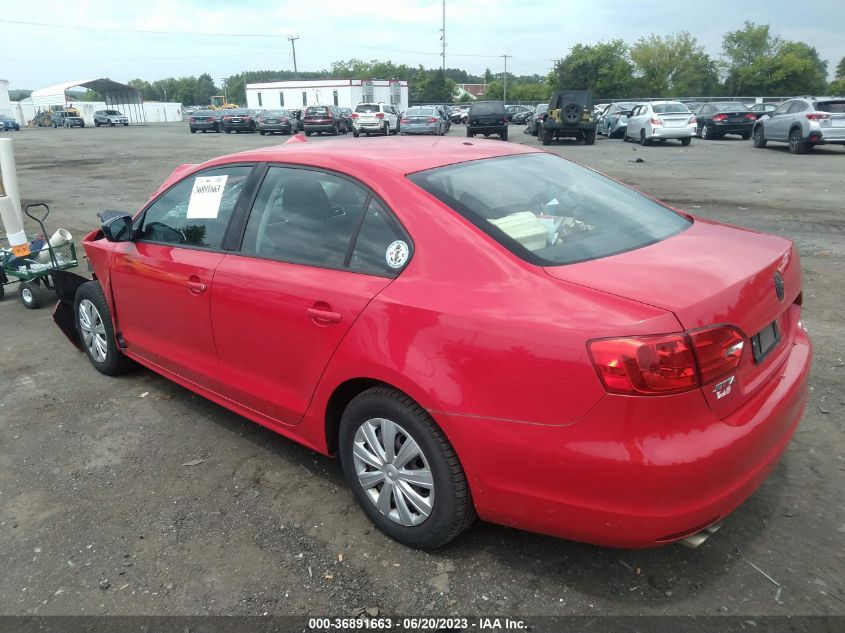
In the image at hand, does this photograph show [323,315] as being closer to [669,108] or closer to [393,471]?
[393,471]

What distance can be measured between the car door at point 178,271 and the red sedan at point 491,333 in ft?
0.08

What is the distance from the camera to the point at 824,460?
3.25 meters

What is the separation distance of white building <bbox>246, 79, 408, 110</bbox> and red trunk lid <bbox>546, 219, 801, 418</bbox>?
63136 mm

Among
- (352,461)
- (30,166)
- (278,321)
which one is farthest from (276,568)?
(30,166)

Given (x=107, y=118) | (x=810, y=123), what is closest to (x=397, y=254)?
(x=810, y=123)

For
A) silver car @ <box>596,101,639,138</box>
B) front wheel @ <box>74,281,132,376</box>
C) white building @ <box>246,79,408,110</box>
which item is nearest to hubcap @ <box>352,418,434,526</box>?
front wheel @ <box>74,281,132,376</box>

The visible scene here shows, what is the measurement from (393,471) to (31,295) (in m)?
5.33

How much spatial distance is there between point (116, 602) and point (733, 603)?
2.36m

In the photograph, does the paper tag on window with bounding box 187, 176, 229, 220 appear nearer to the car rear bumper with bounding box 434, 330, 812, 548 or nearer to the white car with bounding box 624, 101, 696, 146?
the car rear bumper with bounding box 434, 330, 812, 548

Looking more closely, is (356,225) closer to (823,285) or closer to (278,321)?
(278,321)

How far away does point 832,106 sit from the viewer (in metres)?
18.3

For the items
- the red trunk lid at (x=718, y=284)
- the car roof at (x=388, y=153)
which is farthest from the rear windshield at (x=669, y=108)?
the red trunk lid at (x=718, y=284)

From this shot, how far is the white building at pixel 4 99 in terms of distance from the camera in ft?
251

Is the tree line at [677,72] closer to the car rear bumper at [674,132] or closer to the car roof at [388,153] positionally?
the car rear bumper at [674,132]
